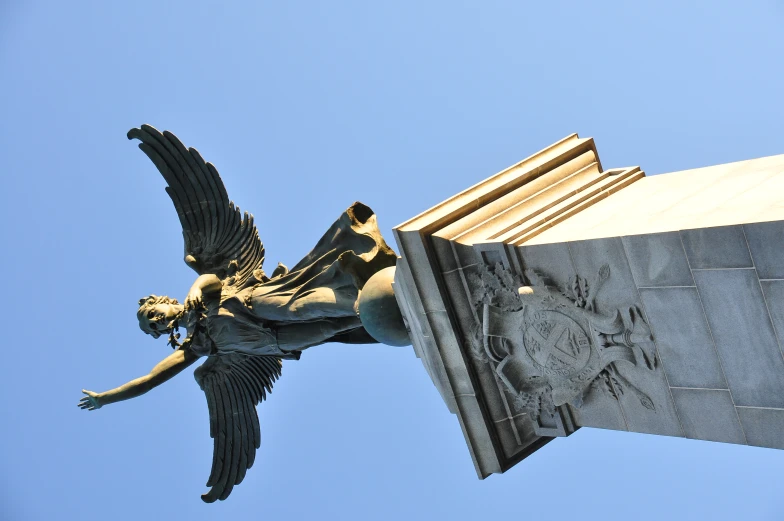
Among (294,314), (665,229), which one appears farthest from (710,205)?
(294,314)

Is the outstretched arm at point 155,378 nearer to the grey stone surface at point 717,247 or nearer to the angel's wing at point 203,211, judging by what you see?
the angel's wing at point 203,211

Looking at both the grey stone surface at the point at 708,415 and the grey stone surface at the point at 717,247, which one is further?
the grey stone surface at the point at 708,415

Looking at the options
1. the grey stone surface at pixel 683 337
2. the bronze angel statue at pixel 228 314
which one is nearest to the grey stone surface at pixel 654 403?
the grey stone surface at pixel 683 337

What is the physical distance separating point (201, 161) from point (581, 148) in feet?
20.3

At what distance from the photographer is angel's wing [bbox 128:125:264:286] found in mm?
13711

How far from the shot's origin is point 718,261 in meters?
6.78

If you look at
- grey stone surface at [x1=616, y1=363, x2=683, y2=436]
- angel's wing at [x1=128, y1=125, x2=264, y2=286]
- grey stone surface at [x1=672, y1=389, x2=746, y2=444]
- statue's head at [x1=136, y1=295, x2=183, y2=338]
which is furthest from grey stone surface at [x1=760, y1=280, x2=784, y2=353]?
statue's head at [x1=136, y1=295, x2=183, y2=338]

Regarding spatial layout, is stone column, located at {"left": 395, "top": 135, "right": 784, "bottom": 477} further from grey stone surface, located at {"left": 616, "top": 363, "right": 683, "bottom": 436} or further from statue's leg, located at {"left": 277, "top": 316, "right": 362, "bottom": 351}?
statue's leg, located at {"left": 277, "top": 316, "right": 362, "bottom": 351}

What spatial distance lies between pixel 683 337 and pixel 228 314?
7.52m

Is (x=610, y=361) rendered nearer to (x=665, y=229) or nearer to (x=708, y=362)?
(x=708, y=362)

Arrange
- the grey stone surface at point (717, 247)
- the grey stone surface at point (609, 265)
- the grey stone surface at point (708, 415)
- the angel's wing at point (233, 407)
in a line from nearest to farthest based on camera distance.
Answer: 1. the grey stone surface at point (717, 247)
2. the grey stone surface at point (708, 415)
3. the grey stone surface at point (609, 265)
4. the angel's wing at point (233, 407)

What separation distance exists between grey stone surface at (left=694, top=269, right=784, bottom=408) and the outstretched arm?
29.0ft

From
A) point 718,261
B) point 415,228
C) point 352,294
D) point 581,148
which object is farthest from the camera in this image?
point 352,294

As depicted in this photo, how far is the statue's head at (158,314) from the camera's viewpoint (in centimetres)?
1345
